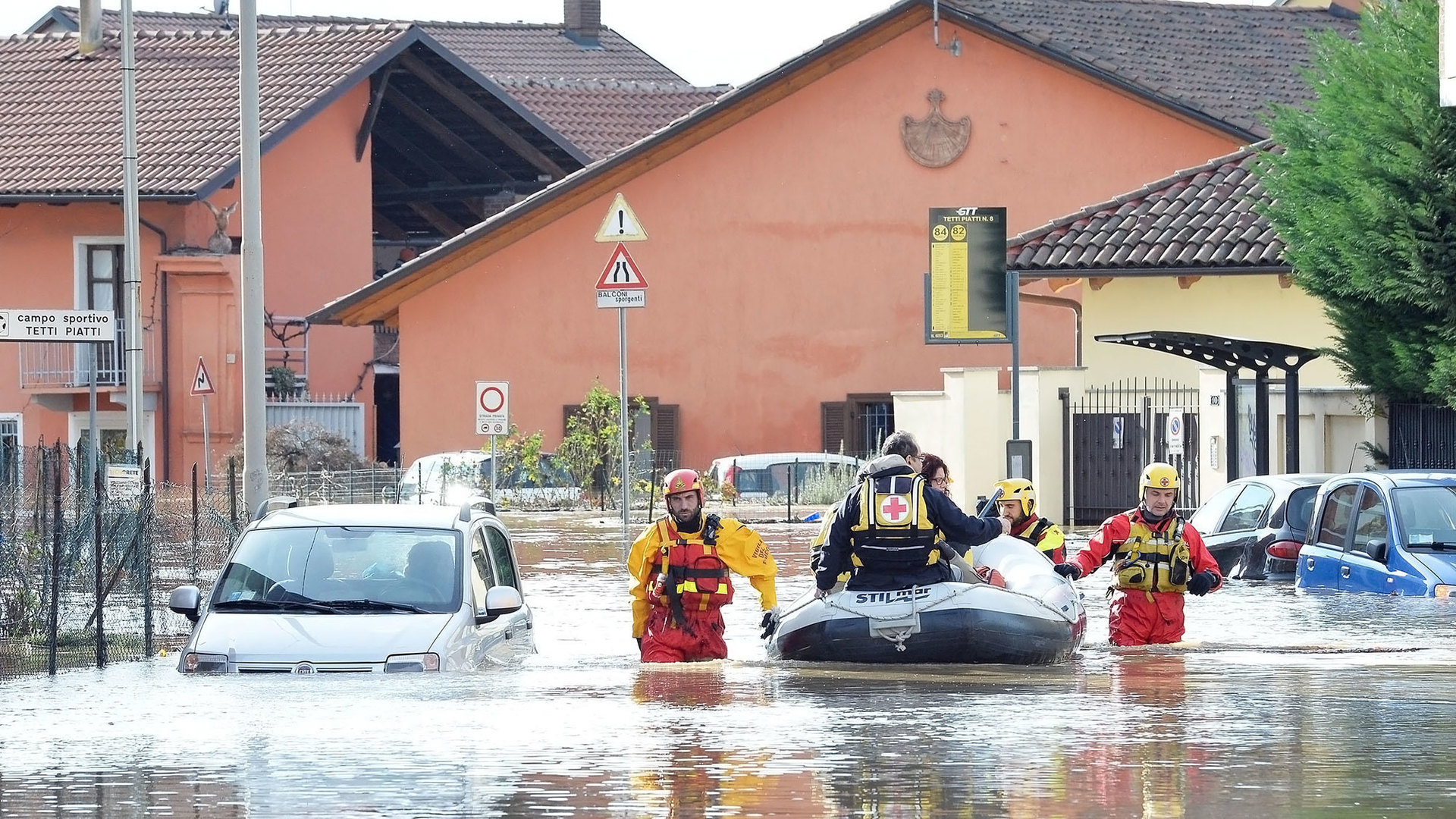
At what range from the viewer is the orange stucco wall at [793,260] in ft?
136

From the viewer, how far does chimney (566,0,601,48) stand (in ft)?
216

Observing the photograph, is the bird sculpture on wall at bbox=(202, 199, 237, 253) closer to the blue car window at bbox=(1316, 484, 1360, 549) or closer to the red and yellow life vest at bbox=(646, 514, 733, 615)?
the blue car window at bbox=(1316, 484, 1360, 549)

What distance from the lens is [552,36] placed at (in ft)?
214

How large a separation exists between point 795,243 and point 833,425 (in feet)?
10.5

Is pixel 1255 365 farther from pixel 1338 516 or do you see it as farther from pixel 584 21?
pixel 584 21

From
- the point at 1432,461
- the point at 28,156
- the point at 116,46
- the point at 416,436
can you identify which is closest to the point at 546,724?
the point at 1432,461

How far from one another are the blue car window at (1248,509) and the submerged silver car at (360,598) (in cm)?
844

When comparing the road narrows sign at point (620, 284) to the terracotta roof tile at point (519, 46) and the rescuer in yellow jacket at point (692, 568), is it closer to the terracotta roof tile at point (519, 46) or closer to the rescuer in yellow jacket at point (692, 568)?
the rescuer in yellow jacket at point (692, 568)

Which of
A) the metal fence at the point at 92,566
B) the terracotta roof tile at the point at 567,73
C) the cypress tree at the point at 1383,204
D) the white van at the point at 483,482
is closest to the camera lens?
the metal fence at the point at 92,566

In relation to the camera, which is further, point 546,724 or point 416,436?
point 416,436

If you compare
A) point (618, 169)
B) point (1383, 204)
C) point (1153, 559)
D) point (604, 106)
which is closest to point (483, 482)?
point (618, 169)

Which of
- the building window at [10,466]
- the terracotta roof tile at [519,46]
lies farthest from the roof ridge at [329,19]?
the building window at [10,466]

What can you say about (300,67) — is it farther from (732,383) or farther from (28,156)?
(732,383)

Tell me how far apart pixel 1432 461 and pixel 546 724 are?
15.0 meters
